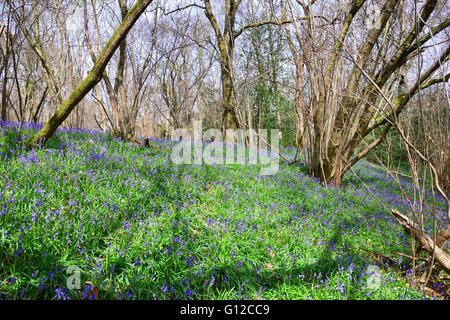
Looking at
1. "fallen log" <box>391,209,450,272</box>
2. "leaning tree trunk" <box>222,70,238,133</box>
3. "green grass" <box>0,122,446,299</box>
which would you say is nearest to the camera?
"green grass" <box>0,122,446,299</box>

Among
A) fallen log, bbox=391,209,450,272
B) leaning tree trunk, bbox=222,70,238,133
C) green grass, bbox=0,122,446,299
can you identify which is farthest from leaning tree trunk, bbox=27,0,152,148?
leaning tree trunk, bbox=222,70,238,133

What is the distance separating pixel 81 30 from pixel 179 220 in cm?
1027

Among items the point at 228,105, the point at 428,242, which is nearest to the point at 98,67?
the point at 428,242

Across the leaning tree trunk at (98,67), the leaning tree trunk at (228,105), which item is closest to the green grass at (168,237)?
the leaning tree trunk at (98,67)

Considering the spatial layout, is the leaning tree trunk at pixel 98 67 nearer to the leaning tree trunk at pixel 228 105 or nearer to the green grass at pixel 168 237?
the green grass at pixel 168 237

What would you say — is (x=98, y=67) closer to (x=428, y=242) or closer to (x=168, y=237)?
(x=168, y=237)

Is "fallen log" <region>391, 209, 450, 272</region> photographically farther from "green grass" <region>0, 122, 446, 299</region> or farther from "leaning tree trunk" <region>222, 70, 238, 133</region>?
"leaning tree trunk" <region>222, 70, 238, 133</region>

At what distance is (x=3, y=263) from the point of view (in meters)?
1.96

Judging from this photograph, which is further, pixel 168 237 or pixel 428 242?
pixel 168 237

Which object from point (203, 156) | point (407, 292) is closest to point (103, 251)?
point (407, 292)

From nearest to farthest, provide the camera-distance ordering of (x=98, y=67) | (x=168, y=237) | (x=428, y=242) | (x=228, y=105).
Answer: (x=428, y=242) → (x=168, y=237) → (x=98, y=67) → (x=228, y=105)

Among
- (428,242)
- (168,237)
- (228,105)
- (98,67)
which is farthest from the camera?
(228,105)

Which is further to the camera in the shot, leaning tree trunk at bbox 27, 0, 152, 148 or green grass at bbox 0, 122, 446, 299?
leaning tree trunk at bbox 27, 0, 152, 148
